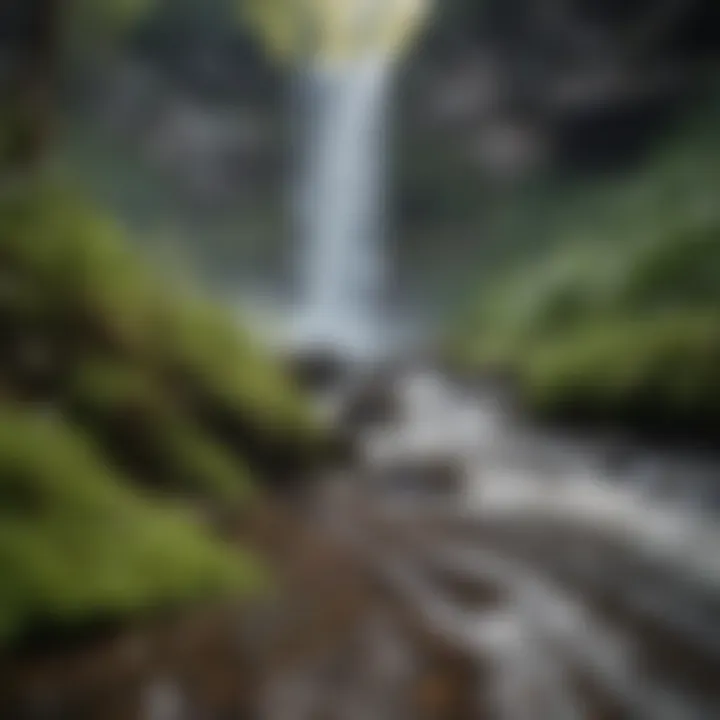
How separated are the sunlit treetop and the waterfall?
0.24 feet

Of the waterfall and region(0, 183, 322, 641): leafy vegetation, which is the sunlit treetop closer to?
the waterfall

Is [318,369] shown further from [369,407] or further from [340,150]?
[340,150]

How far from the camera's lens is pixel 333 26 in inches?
155

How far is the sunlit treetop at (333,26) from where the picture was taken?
3.85 metres

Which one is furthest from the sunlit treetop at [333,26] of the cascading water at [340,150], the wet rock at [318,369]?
the wet rock at [318,369]

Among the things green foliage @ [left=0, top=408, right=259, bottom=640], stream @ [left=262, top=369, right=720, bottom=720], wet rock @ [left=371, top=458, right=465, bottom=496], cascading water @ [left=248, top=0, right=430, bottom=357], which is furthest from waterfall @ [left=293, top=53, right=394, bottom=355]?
green foliage @ [left=0, top=408, right=259, bottom=640]

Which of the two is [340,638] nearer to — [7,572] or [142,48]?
[7,572]

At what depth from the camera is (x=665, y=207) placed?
3480 mm

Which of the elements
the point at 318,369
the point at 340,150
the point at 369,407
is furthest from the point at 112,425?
the point at 340,150

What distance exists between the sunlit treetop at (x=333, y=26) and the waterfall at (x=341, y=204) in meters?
0.07

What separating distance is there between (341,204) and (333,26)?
0.88 m

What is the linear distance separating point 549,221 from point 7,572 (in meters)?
2.54

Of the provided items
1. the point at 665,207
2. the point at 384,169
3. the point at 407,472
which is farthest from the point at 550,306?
the point at 384,169

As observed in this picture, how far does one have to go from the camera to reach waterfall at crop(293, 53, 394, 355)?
4.12 metres
